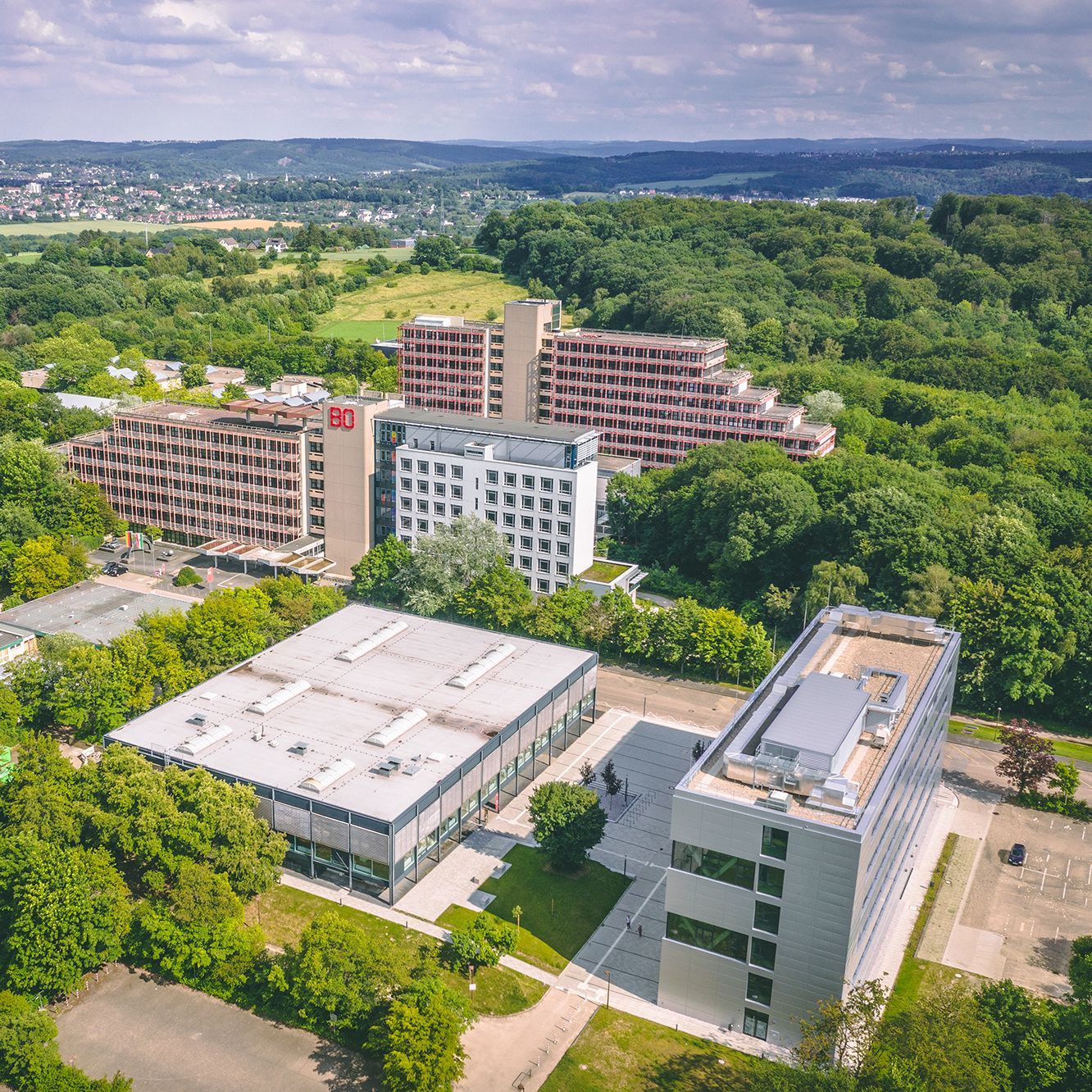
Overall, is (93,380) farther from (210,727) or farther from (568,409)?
(210,727)

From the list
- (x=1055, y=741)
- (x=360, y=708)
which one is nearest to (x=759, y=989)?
(x=360, y=708)

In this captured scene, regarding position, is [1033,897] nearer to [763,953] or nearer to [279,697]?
[763,953]

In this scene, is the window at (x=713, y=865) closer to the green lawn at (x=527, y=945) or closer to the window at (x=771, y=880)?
the window at (x=771, y=880)

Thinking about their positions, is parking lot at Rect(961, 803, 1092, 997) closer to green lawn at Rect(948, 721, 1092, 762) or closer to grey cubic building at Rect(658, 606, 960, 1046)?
grey cubic building at Rect(658, 606, 960, 1046)

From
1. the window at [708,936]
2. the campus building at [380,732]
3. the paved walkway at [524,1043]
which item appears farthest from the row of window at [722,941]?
the campus building at [380,732]

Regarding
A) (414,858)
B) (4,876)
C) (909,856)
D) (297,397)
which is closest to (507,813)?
(414,858)

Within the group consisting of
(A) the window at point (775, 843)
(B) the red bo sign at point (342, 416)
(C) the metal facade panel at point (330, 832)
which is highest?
(B) the red bo sign at point (342, 416)

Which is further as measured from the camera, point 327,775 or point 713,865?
point 327,775
